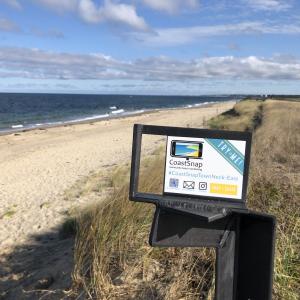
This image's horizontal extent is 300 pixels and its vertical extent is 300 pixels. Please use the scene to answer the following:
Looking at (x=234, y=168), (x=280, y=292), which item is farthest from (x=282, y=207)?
(x=234, y=168)

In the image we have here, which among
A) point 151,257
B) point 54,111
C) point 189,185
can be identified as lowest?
point 54,111

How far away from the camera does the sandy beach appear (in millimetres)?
7664

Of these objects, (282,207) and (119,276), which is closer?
(119,276)

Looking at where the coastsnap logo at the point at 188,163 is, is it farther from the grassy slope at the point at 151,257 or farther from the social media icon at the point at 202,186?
Answer: the grassy slope at the point at 151,257

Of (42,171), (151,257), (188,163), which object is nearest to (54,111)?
(42,171)

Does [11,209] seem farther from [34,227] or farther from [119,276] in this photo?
[119,276]

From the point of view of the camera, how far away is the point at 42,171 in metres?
13.7

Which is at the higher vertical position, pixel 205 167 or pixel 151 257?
pixel 205 167

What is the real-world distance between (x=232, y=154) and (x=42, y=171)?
12.0 metres

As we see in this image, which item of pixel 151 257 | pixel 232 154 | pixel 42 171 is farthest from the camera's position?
pixel 42 171

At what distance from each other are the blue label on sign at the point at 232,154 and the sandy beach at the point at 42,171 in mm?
4829

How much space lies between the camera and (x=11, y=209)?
29.3 ft

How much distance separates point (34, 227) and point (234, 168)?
5690mm

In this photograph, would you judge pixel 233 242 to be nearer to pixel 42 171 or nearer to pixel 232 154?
pixel 232 154
